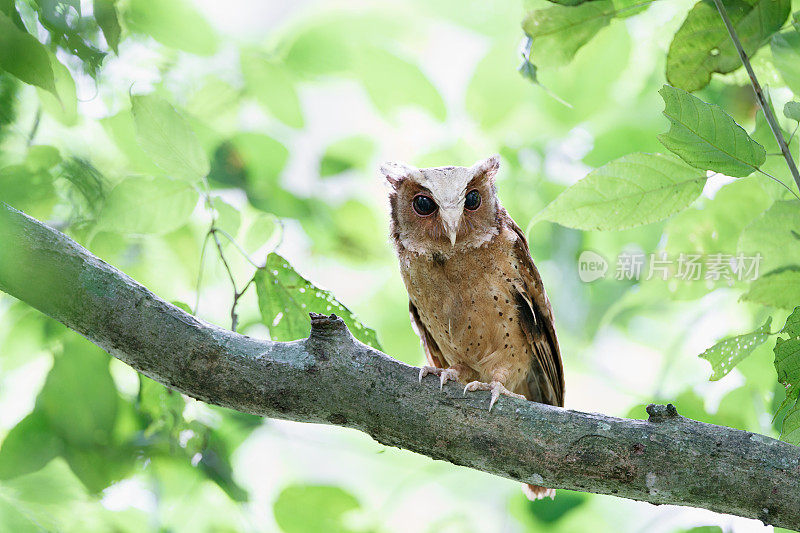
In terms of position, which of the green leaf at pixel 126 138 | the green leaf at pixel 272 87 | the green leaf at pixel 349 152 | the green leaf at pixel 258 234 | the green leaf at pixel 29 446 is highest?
the green leaf at pixel 272 87

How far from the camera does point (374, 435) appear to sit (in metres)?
1.42

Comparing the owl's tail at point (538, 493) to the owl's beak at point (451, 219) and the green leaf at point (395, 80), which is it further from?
the green leaf at point (395, 80)

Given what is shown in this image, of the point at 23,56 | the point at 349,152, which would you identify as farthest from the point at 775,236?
the point at 23,56

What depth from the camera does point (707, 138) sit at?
1134 mm

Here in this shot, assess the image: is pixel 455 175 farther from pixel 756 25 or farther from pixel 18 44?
pixel 18 44

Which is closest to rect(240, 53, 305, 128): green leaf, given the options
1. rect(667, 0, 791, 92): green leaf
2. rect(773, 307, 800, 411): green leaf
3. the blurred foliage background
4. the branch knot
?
the blurred foliage background

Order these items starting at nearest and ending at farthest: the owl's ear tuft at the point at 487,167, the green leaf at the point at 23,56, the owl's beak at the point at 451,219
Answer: the green leaf at the point at 23,56
the owl's beak at the point at 451,219
the owl's ear tuft at the point at 487,167

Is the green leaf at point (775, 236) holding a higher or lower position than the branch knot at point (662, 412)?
higher

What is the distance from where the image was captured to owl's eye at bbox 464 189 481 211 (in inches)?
79.8

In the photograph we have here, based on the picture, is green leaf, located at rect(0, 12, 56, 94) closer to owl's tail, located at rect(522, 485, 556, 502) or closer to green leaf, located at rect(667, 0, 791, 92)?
green leaf, located at rect(667, 0, 791, 92)

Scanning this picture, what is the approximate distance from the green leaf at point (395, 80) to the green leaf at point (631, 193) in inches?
27.5

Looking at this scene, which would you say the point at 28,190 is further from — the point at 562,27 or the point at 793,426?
the point at 793,426

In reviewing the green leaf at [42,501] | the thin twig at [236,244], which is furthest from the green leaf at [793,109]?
the green leaf at [42,501]

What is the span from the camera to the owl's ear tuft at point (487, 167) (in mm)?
2006
